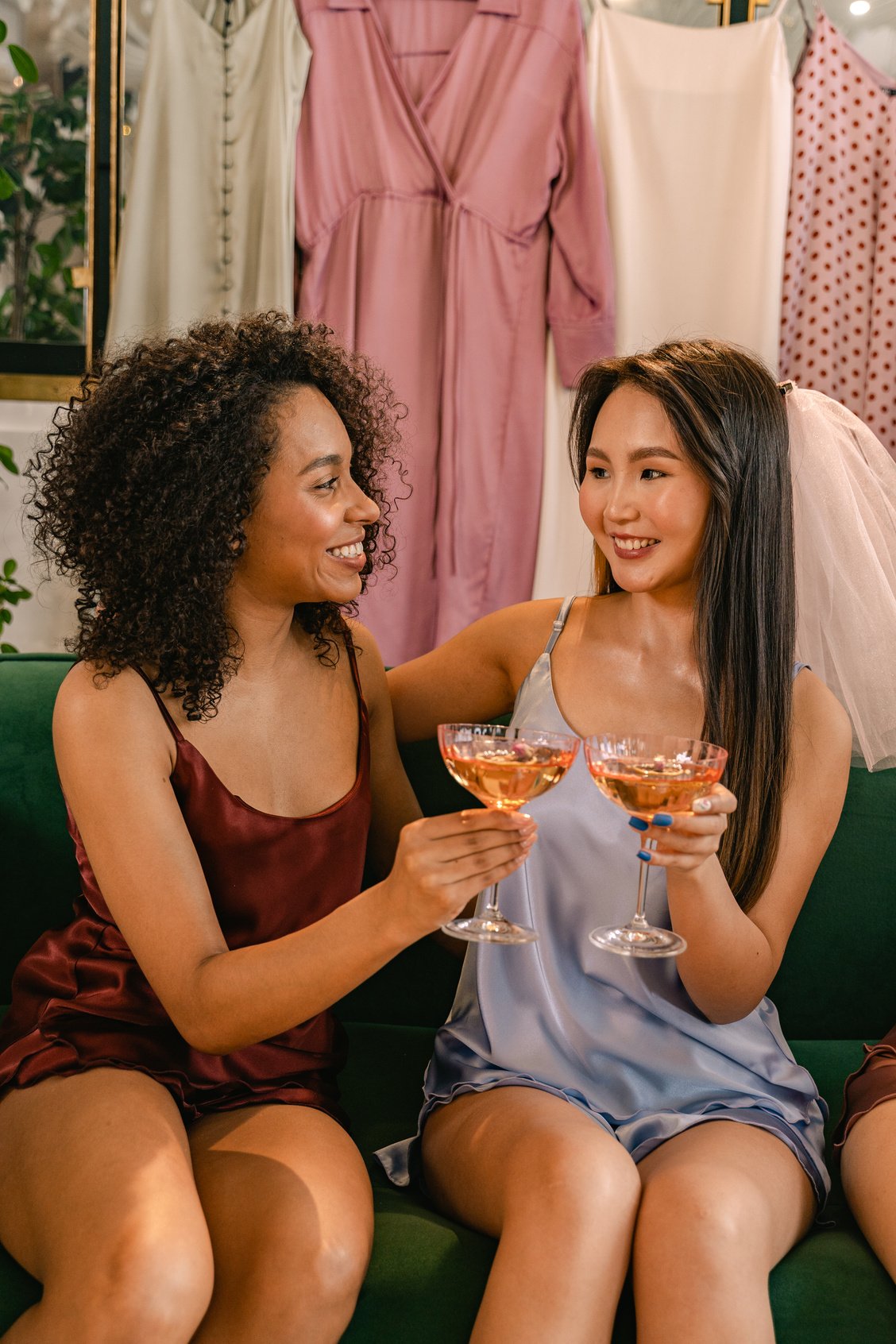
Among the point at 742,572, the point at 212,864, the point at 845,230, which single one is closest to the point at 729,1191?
the point at 212,864

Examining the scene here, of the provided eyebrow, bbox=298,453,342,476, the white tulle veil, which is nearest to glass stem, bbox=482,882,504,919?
eyebrow, bbox=298,453,342,476

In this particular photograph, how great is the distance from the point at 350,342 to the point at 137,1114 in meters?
2.47

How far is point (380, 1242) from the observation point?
153 cm

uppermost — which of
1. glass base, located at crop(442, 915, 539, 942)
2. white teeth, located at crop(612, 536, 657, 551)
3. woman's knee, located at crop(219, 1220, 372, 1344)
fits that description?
white teeth, located at crop(612, 536, 657, 551)

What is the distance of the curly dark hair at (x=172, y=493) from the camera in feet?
5.56

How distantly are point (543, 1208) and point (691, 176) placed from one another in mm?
2902

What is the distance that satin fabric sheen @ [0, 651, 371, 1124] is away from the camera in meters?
1.62

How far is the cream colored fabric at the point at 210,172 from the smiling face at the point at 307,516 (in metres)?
1.85

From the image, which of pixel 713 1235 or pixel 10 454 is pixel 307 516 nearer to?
pixel 713 1235

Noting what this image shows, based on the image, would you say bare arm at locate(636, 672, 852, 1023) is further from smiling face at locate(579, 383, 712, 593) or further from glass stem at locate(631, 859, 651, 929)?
smiling face at locate(579, 383, 712, 593)

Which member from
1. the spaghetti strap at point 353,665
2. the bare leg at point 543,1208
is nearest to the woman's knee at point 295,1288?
the bare leg at point 543,1208

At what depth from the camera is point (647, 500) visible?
1818mm

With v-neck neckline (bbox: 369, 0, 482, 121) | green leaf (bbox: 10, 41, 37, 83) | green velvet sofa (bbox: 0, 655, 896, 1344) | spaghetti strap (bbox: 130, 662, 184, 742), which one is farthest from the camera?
v-neck neckline (bbox: 369, 0, 482, 121)

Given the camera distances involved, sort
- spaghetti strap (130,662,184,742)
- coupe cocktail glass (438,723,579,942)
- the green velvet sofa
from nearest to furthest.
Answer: coupe cocktail glass (438,723,579,942) < spaghetti strap (130,662,184,742) < the green velvet sofa
